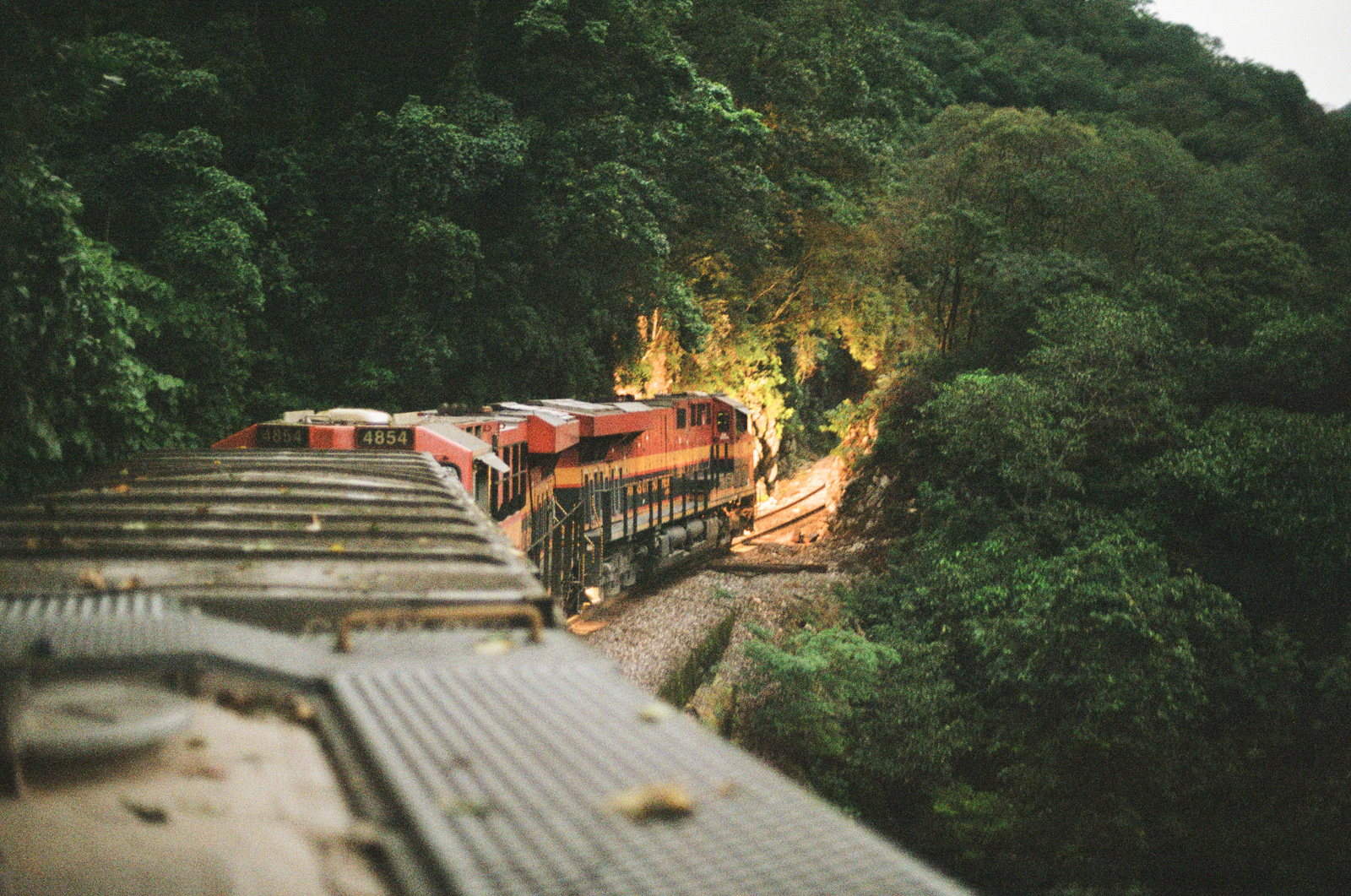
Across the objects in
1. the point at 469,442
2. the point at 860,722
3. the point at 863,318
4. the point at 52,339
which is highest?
the point at 863,318

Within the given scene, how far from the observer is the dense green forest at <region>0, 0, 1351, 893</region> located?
12.7 m

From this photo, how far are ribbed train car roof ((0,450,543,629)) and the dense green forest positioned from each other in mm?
3107

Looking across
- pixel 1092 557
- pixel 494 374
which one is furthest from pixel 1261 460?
pixel 494 374

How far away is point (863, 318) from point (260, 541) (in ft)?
80.6

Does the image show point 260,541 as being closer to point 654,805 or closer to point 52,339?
point 654,805

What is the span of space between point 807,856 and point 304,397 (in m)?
18.2

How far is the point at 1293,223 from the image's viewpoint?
23.3 m

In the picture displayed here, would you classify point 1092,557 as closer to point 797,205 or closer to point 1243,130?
point 797,205

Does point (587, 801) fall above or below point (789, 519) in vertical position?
above

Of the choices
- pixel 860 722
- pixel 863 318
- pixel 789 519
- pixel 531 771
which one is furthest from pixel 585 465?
pixel 863 318

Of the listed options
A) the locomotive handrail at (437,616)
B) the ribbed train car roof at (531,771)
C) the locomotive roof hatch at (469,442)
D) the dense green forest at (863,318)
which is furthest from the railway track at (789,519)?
the ribbed train car roof at (531,771)

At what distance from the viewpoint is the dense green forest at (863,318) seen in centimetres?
1273

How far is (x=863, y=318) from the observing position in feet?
91.0

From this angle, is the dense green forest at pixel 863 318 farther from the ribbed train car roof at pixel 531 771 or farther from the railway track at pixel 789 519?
the ribbed train car roof at pixel 531 771
